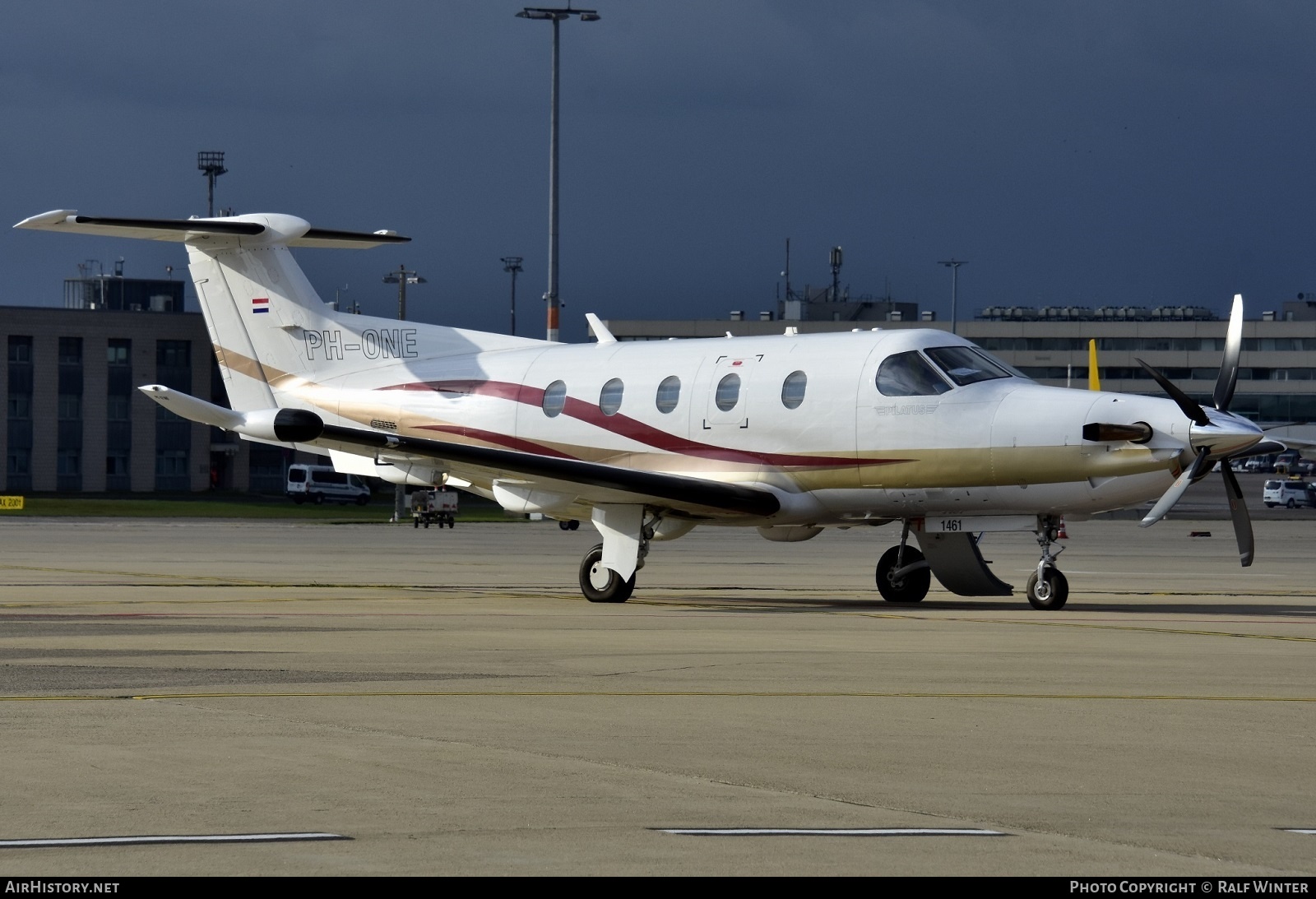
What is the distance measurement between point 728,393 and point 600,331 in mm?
4085

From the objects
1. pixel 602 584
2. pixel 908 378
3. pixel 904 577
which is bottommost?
pixel 602 584

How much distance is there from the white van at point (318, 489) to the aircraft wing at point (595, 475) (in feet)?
234

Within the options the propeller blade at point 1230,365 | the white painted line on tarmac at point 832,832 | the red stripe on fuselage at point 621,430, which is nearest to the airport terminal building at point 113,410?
Result: the red stripe on fuselage at point 621,430

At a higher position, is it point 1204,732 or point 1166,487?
point 1166,487

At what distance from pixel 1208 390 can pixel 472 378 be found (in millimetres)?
115570

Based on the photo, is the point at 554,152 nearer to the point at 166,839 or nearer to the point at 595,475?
the point at 595,475

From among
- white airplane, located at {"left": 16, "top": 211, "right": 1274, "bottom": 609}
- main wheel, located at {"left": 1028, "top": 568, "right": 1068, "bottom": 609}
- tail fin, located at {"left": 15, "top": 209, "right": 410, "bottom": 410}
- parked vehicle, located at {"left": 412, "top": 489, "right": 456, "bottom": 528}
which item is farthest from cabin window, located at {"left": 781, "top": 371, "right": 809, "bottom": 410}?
parked vehicle, located at {"left": 412, "top": 489, "right": 456, "bottom": 528}

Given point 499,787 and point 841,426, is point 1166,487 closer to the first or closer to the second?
point 841,426

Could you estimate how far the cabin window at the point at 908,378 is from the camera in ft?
70.8

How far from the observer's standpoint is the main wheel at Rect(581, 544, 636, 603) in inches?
898

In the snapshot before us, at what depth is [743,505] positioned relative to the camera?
22109 millimetres

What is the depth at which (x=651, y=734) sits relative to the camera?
10.4 metres

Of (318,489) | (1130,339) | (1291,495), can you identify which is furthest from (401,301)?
(1130,339)
